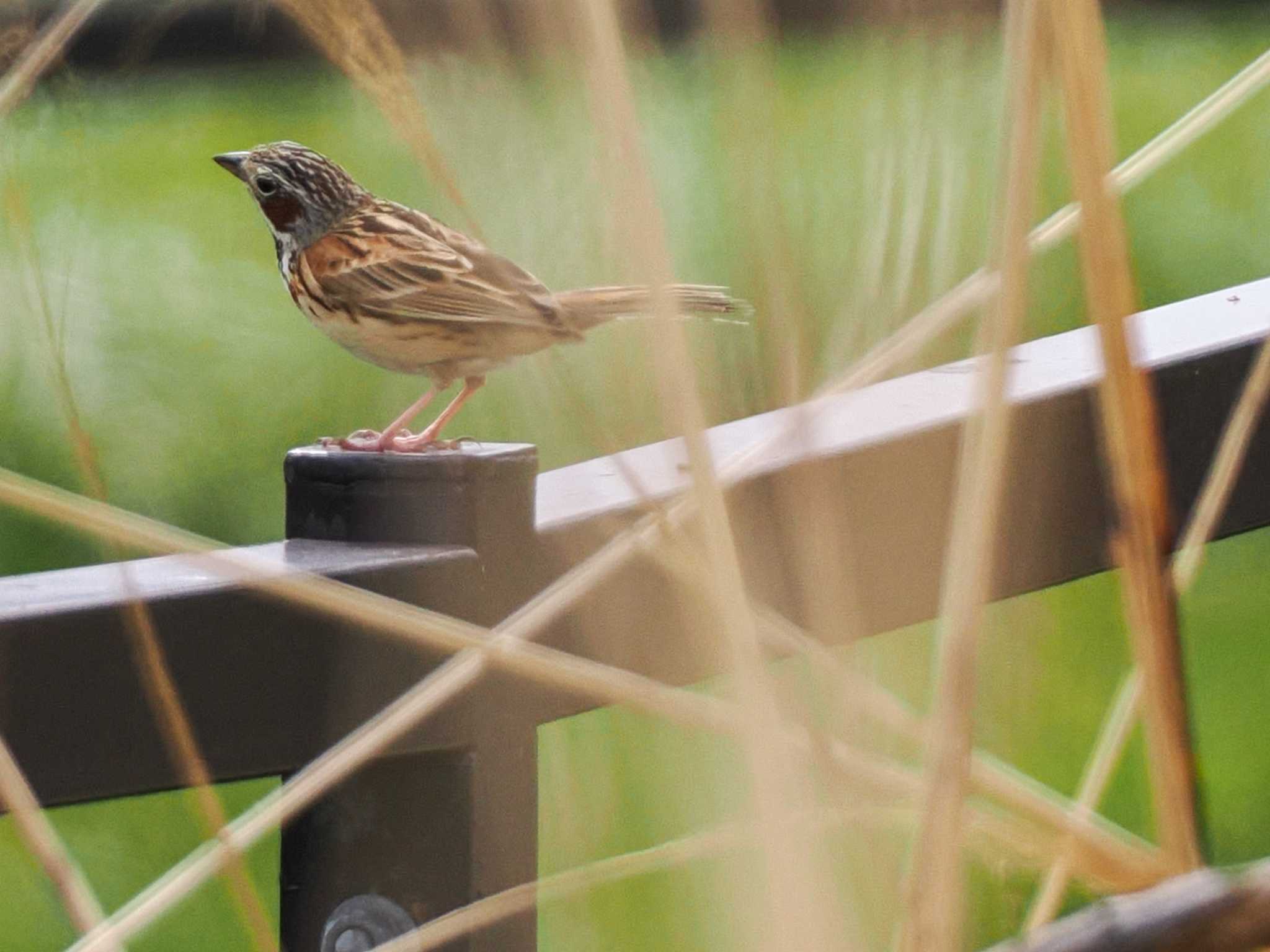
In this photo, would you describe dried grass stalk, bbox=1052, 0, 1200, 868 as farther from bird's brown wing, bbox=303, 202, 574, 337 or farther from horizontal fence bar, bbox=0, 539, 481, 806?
bird's brown wing, bbox=303, 202, 574, 337

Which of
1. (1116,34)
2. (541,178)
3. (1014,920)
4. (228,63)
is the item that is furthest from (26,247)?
(1116,34)

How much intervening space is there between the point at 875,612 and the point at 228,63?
38 centimetres

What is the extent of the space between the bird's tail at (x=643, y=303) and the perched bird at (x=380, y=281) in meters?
0.20

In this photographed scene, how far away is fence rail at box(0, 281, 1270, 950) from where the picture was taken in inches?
15.9

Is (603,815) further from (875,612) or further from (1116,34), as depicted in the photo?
(1116,34)

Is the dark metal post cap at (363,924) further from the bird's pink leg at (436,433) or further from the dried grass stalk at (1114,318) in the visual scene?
the dried grass stalk at (1114,318)

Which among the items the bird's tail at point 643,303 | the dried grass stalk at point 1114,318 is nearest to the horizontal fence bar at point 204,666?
the bird's tail at point 643,303

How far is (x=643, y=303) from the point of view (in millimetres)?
236

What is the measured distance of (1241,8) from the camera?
1217mm

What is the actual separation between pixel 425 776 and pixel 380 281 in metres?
0.34

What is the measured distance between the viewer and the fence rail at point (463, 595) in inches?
15.9

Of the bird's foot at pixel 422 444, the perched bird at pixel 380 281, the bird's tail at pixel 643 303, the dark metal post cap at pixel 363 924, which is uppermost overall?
the perched bird at pixel 380 281

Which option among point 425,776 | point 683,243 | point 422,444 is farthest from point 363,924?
point 683,243

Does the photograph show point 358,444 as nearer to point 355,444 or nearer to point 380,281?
point 355,444
